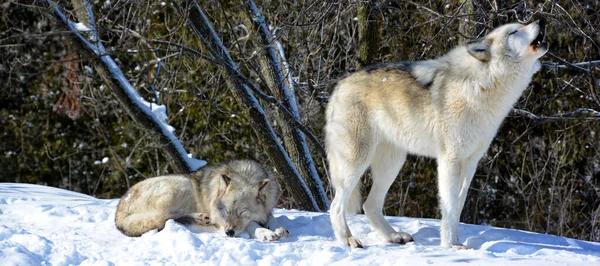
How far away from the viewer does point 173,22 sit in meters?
11.4

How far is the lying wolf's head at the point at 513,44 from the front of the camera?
17.2 ft

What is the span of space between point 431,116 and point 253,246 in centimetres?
174

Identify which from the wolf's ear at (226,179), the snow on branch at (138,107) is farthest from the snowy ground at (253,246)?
the snow on branch at (138,107)

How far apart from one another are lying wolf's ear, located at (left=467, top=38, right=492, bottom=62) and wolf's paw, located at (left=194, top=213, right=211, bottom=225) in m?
2.67

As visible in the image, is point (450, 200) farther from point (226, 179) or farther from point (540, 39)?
point (226, 179)

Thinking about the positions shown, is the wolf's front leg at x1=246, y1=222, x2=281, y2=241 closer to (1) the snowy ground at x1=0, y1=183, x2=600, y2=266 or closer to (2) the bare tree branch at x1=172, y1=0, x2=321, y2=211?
(1) the snowy ground at x1=0, y1=183, x2=600, y2=266

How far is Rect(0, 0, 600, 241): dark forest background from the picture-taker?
7.74 meters

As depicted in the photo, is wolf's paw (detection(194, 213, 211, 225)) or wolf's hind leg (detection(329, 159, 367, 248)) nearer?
wolf's hind leg (detection(329, 159, 367, 248))

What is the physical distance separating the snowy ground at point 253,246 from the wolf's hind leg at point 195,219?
0.08 m

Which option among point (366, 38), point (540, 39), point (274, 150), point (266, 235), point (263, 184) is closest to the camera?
point (540, 39)

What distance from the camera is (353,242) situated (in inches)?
216

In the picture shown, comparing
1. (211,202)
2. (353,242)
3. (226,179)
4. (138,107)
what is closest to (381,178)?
(353,242)

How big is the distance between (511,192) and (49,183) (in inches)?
344

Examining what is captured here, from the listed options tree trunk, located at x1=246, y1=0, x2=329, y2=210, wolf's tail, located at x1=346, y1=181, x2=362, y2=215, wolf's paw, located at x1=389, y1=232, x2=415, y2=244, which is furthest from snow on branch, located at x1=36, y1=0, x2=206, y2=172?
wolf's paw, located at x1=389, y1=232, x2=415, y2=244
